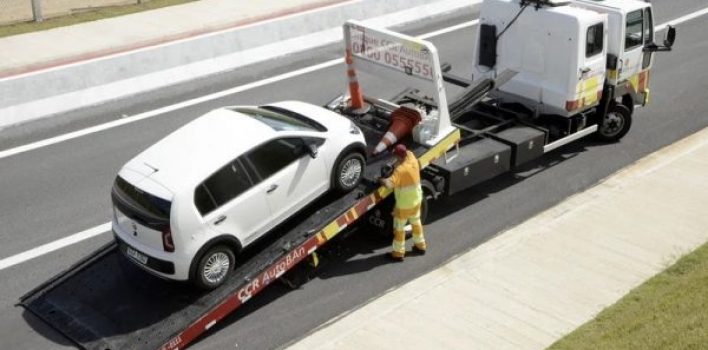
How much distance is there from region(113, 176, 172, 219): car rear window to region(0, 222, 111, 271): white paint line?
7.52 feet

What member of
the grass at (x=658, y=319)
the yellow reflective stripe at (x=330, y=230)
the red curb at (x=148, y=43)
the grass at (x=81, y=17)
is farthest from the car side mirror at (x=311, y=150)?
the grass at (x=81, y=17)

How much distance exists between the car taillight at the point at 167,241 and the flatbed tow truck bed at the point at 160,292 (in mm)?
724

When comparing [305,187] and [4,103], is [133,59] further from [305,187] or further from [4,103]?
[305,187]

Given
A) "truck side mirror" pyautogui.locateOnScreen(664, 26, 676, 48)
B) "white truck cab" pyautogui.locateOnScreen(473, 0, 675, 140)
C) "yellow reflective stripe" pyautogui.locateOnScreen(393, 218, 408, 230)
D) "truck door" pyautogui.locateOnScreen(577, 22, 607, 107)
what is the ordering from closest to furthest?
"yellow reflective stripe" pyautogui.locateOnScreen(393, 218, 408, 230)
"white truck cab" pyautogui.locateOnScreen(473, 0, 675, 140)
"truck door" pyautogui.locateOnScreen(577, 22, 607, 107)
"truck side mirror" pyautogui.locateOnScreen(664, 26, 676, 48)

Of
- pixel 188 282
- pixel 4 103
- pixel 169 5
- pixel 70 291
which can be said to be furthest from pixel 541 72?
pixel 169 5

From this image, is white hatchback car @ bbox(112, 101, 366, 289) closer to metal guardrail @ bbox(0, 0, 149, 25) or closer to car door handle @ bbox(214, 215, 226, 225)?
car door handle @ bbox(214, 215, 226, 225)

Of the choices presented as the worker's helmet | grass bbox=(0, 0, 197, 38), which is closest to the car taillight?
the worker's helmet

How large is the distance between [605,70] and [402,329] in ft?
20.0

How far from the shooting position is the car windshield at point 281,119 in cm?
1073

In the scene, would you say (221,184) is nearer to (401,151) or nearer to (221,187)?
(221,187)

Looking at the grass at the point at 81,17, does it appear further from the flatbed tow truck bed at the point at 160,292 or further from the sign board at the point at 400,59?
the flatbed tow truck bed at the point at 160,292

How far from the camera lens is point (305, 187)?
35.0ft

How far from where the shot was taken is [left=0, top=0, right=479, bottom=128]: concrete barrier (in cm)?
1598

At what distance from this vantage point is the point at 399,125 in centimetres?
1192
